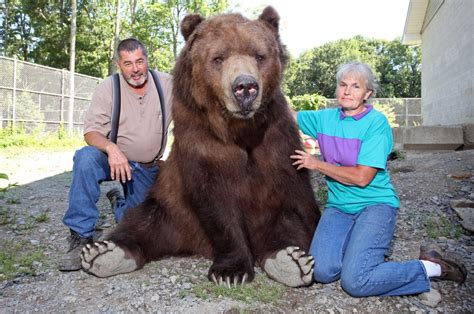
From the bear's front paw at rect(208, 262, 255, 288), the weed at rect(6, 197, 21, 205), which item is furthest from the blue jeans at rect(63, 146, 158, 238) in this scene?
the weed at rect(6, 197, 21, 205)

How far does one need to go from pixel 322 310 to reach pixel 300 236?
0.70 metres

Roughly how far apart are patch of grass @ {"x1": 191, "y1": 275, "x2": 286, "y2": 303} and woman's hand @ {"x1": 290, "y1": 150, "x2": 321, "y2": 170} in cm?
85

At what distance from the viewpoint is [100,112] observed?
4.21 m

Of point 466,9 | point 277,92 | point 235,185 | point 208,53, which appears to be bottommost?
point 235,185

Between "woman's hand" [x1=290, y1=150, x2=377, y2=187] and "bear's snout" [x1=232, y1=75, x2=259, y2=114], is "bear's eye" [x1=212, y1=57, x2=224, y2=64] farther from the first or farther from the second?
"woman's hand" [x1=290, y1=150, x2=377, y2=187]

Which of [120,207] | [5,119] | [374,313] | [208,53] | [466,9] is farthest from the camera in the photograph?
[5,119]

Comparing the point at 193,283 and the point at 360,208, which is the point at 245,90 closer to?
the point at 360,208

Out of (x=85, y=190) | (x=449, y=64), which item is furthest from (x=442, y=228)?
(x=449, y=64)

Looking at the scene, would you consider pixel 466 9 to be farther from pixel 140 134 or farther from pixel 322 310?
pixel 322 310

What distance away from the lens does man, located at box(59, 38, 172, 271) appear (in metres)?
3.90

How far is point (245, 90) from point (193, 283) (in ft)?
4.47

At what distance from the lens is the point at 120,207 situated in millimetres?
4742

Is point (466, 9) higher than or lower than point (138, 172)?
higher

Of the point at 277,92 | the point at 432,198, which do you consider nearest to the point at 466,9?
the point at 432,198
